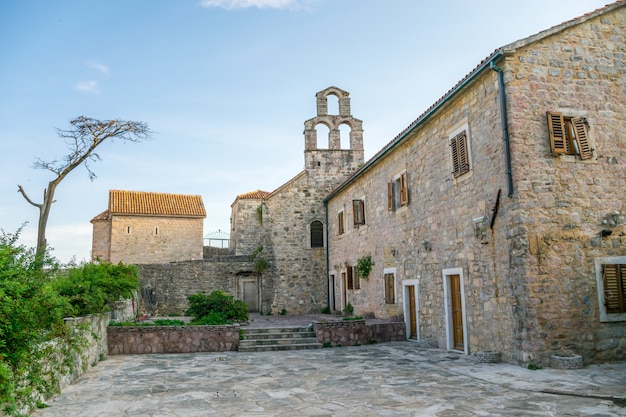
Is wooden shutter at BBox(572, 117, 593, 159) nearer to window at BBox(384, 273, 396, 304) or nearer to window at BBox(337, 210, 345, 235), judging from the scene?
window at BBox(384, 273, 396, 304)

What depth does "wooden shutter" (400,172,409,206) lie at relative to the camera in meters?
13.7

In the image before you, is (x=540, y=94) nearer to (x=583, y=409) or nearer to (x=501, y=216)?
(x=501, y=216)

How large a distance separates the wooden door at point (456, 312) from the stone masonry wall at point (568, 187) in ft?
8.09

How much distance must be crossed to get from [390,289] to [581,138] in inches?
292

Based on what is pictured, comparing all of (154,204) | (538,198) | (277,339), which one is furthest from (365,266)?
(154,204)

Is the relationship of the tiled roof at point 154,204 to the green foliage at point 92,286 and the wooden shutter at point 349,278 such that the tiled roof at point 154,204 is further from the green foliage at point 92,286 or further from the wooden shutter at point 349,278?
the green foliage at point 92,286

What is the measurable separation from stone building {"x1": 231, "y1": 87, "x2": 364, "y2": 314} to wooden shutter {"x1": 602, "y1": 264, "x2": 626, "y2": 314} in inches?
584

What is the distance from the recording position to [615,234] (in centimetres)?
908

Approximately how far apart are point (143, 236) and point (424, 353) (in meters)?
22.7

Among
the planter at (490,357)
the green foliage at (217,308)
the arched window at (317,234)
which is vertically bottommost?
the planter at (490,357)

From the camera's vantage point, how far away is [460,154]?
1078 cm

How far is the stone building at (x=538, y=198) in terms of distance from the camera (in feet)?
28.2

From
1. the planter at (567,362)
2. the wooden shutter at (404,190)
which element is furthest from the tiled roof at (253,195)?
the planter at (567,362)

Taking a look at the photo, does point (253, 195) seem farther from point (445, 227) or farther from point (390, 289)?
point (445, 227)
